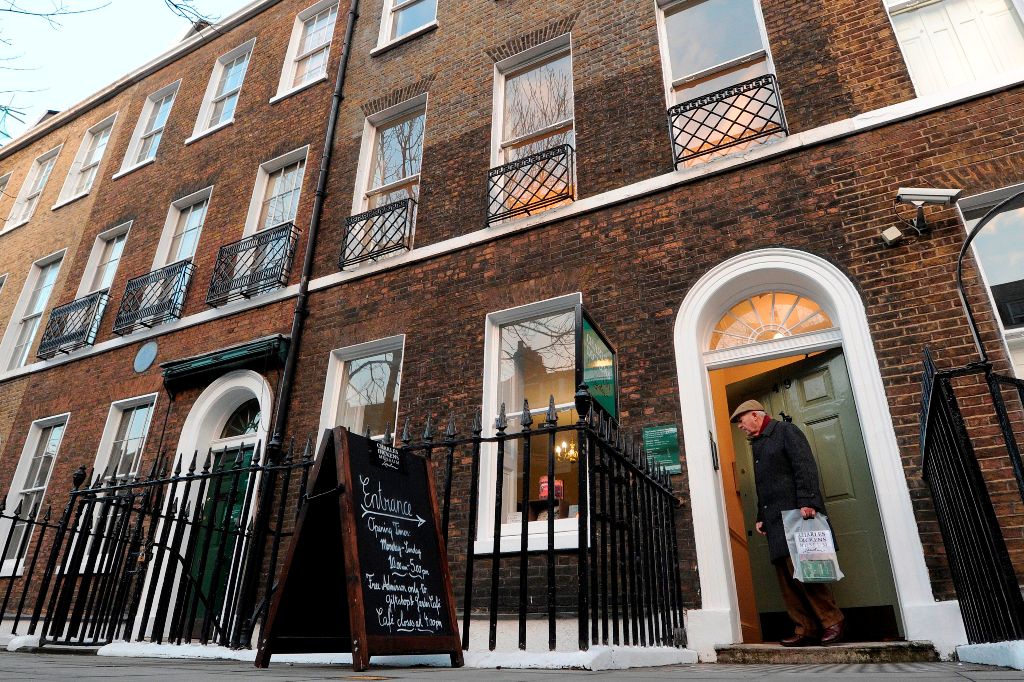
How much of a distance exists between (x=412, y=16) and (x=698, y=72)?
18.6 ft

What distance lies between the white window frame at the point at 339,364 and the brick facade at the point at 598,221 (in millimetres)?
98

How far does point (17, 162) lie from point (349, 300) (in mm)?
13743

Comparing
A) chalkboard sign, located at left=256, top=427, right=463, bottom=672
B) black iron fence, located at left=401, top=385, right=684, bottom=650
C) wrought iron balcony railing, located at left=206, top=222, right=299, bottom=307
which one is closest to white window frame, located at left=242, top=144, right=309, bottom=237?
wrought iron balcony railing, located at left=206, top=222, right=299, bottom=307

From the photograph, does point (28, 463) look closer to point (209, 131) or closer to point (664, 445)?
point (209, 131)

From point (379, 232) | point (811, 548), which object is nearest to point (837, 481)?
point (811, 548)

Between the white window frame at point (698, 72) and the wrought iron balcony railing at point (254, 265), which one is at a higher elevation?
the white window frame at point (698, 72)

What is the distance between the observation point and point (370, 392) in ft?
25.8

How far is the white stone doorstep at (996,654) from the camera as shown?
2.50 meters

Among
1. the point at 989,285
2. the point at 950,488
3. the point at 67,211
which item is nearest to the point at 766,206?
the point at 989,285

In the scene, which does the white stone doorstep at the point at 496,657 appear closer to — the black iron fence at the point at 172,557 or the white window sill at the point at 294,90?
the black iron fence at the point at 172,557

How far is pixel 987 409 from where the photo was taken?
4.68 metres

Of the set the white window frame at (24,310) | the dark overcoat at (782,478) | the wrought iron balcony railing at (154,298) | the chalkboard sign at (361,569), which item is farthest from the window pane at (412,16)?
the chalkboard sign at (361,569)

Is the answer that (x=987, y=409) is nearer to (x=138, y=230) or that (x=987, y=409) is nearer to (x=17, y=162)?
(x=138, y=230)

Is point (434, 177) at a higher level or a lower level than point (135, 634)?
higher
